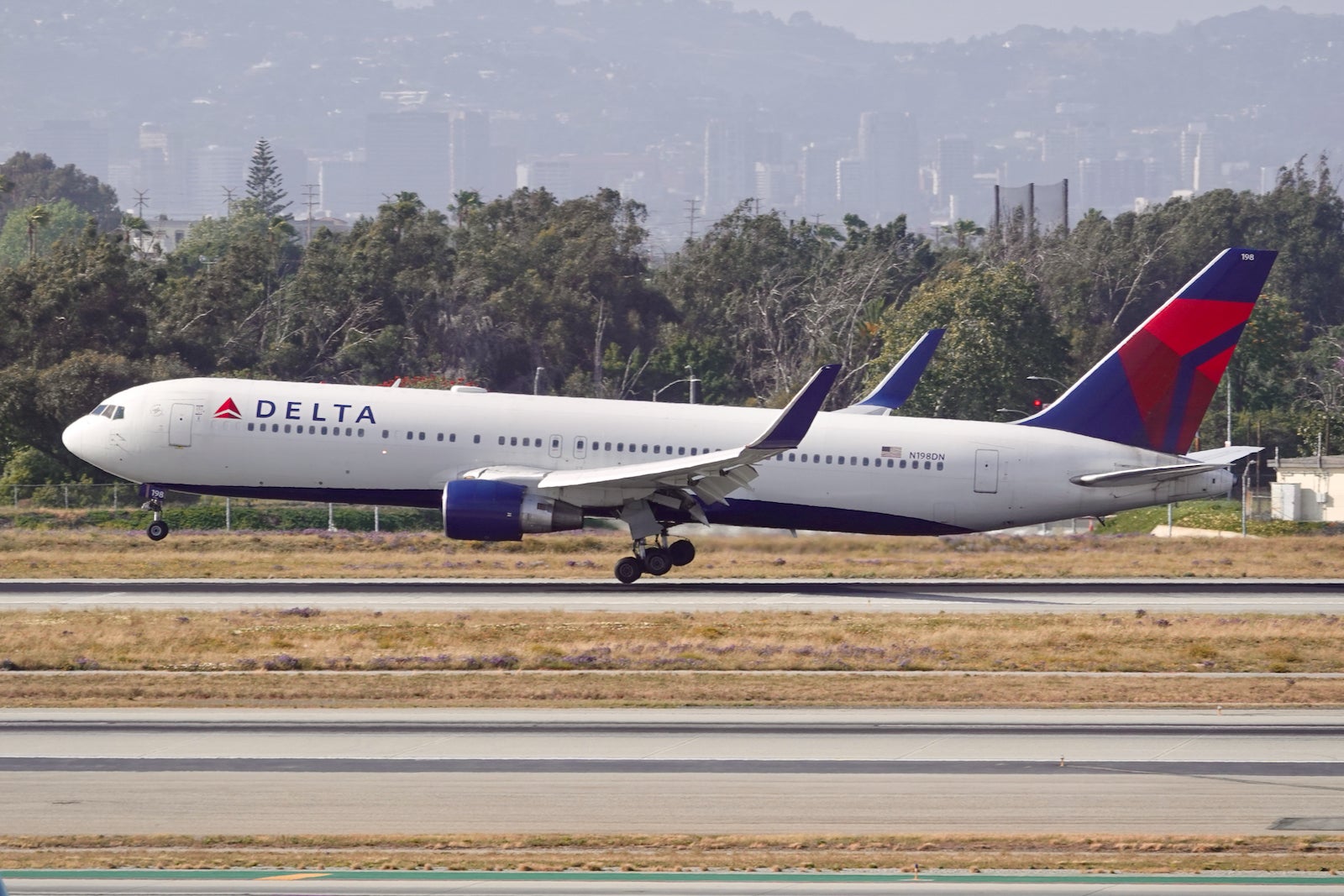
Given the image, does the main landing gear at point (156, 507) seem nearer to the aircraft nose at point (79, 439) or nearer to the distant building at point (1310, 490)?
the aircraft nose at point (79, 439)

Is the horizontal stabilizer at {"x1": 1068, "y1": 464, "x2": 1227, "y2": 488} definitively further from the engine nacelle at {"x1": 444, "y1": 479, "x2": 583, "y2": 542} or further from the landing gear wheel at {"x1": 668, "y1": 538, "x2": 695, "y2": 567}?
the engine nacelle at {"x1": 444, "y1": 479, "x2": 583, "y2": 542}

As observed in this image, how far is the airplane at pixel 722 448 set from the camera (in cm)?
3834

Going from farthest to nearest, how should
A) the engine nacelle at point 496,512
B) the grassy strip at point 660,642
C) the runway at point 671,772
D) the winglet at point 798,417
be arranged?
the engine nacelle at point 496,512
the winglet at point 798,417
the grassy strip at point 660,642
the runway at point 671,772

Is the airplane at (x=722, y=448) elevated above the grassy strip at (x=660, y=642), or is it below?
above

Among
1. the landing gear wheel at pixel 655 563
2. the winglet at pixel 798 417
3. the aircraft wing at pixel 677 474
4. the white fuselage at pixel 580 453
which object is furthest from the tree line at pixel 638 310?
the winglet at pixel 798 417

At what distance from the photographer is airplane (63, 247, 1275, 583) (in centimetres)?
3834

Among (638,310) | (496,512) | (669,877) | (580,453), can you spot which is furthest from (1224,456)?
(638,310)

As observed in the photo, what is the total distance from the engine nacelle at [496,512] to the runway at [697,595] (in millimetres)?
1437

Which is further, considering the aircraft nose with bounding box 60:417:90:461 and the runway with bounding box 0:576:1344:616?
the aircraft nose with bounding box 60:417:90:461

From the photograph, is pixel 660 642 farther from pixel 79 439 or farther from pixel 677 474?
pixel 79 439

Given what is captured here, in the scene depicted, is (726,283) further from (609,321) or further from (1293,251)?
(1293,251)

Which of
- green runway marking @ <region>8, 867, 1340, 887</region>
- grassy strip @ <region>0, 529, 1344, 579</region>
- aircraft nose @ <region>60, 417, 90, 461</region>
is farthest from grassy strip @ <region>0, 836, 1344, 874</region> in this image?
aircraft nose @ <region>60, 417, 90, 461</region>

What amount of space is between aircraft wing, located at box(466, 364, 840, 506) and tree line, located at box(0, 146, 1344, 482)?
29.8m

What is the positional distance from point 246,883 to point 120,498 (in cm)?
4404
